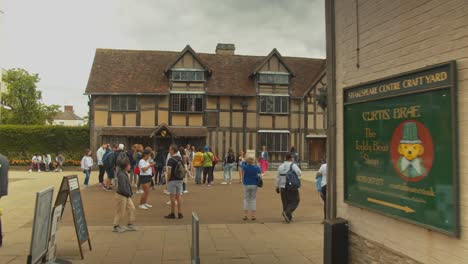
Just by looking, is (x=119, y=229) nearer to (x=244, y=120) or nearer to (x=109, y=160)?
(x=109, y=160)

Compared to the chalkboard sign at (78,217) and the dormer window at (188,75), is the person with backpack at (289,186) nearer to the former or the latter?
the chalkboard sign at (78,217)

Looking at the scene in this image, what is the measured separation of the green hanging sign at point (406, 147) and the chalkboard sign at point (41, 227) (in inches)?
155

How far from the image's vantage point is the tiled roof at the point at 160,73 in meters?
27.4

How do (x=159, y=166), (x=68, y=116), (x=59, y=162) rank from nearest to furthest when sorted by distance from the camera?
(x=159, y=166)
(x=59, y=162)
(x=68, y=116)

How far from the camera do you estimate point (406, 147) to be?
395 centimetres

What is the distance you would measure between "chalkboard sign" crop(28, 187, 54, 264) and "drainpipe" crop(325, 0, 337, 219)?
3.82 metres

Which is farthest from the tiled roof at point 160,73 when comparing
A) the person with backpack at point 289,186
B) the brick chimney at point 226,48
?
the person with backpack at point 289,186

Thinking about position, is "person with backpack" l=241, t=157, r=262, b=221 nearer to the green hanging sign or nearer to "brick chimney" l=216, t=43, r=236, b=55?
the green hanging sign

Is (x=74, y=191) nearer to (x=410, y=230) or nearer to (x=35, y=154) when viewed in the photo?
(x=410, y=230)

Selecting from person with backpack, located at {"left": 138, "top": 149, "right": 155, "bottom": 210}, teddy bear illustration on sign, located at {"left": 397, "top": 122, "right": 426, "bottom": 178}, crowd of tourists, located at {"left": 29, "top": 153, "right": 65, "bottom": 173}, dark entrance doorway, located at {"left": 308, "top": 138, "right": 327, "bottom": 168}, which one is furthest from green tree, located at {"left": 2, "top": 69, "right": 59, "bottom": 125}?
teddy bear illustration on sign, located at {"left": 397, "top": 122, "right": 426, "bottom": 178}

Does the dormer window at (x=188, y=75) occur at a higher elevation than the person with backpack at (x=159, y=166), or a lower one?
higher

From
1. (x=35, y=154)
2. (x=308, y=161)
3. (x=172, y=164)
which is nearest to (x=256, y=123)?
(x=308, y=161)

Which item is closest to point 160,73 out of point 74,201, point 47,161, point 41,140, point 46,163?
point 47,161

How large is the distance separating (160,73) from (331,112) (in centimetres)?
2448
